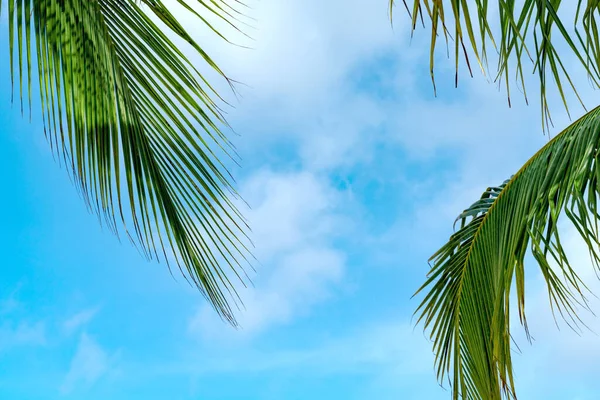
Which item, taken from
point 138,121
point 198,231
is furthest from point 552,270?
point 138,121

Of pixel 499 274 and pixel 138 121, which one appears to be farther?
pixel 499 274

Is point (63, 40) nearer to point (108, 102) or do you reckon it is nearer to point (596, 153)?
point (108, 102)

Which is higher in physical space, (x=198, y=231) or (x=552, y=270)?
(x=552, y=270)

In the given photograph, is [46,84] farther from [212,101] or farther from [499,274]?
[499,274]

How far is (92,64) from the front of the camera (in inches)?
58.3

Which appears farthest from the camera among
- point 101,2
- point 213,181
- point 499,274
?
point 499,274

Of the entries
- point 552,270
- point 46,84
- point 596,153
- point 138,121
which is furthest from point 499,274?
point 46,84

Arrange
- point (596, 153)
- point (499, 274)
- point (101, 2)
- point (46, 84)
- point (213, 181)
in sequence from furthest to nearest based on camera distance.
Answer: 1. point (499, 274)
2. point (596, 153)
3. point (213, 181)
4. point (101, 2)
5. point (46, 84)


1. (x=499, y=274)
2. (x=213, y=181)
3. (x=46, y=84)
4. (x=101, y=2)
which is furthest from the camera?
(x=499, y=274)

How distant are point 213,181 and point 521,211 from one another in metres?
1.94

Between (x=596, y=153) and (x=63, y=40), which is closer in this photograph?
(x=63, y=40)

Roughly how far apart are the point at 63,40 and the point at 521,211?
233 centimetres

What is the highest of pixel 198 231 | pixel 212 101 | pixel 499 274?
pixel 499 274

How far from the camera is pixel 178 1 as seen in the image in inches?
63.1
